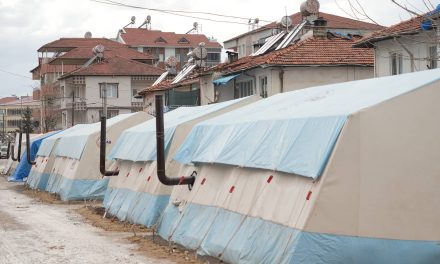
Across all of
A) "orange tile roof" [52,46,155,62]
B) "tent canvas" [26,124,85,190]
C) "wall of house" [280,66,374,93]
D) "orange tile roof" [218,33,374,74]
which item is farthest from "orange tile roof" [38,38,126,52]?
"wall of house" [280,66,374,93]

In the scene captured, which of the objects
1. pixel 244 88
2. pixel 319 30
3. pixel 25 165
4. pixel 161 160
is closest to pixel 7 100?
pixel 25 165

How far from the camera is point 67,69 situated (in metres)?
95.9

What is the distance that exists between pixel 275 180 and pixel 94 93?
225 feet

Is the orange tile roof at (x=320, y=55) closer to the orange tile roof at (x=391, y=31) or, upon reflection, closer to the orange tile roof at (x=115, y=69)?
the orange tile roof at (x=391, y=31)

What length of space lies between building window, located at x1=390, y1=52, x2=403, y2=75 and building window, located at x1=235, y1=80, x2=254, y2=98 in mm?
9671

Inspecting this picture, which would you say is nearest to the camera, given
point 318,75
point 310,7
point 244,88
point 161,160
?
point 161,160

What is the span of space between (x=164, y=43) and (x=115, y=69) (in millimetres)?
34871

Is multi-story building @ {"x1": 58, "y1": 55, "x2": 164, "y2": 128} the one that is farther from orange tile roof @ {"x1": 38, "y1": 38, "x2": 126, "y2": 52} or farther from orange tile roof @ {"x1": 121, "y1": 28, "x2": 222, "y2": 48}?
orange tile roof @ {"x1": 121, "y1": 28, "x2": 222, "y2": 48}

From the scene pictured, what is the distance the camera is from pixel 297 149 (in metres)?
12.5

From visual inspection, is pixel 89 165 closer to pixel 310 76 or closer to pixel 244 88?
pixel 244 88

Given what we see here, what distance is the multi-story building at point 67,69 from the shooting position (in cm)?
8162

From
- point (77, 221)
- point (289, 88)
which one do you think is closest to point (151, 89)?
point (289, 88)

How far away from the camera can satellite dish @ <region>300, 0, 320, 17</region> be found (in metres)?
41.4

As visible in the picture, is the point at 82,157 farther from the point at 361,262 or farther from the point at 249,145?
the point at 361,262
